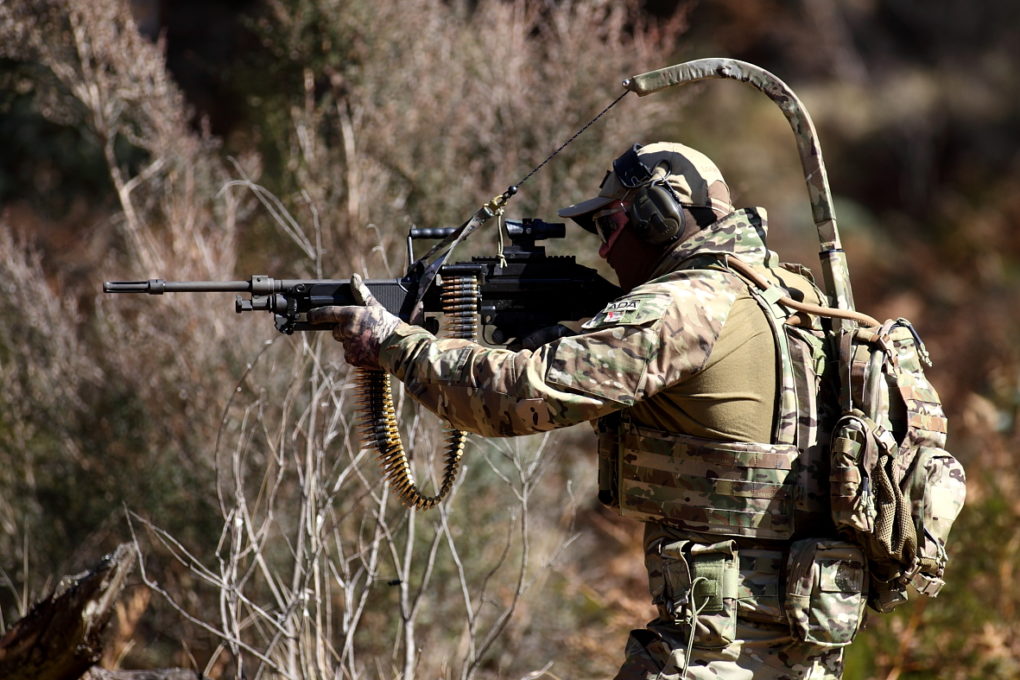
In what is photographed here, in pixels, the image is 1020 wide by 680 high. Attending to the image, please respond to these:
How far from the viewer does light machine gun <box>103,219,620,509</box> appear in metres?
3.43

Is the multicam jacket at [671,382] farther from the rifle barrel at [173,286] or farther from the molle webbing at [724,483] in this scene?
the rifle barrel at [173,286]

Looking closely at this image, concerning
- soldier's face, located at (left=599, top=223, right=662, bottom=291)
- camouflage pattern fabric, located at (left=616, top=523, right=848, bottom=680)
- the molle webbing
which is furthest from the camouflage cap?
camouflage pattern fabric, located at (left=616, top=523, right=848, bottom=680)

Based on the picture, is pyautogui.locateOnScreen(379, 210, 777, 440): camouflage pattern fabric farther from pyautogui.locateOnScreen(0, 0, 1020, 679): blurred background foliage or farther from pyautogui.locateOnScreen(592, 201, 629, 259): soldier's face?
pyautogui.locateOnScreen(0, 0, 1020, 679): blurred background foliage

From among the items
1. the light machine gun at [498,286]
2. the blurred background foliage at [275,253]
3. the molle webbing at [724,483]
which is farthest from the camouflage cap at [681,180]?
the blurred background foliage at [275,253]

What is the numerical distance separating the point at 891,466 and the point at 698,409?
0.55 m

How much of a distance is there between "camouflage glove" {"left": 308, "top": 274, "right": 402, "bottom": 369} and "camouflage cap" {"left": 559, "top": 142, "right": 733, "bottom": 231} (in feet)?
2.08

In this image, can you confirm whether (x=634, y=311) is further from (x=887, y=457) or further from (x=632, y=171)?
(x=887, y=457)

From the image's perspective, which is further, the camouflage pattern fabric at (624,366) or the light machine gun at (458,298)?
the light machine gun at (458,298)

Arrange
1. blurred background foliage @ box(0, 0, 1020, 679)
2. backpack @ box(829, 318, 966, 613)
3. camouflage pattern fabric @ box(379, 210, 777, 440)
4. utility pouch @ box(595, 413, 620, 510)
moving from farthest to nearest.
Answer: blurred background foliage @ box(0, 0, 1020, 679)
utility pouch @ box(595, 413, 620, 510)
backpack @ box(829, 318, 966, 613)
camouflage pattern fabric @ box(379, 210, 777, 440)

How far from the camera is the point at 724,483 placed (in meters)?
3.16

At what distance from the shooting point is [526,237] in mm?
3668

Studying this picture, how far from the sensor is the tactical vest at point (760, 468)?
10.4 ft

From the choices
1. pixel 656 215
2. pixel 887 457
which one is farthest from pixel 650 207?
pixel 887 457

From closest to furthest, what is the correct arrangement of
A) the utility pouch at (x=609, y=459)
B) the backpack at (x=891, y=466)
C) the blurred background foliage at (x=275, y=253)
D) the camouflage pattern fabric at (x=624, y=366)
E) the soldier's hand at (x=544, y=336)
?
1. the camouflage pattern fabric at (x=624, y=366)
2. the backpack at (x=891, y=466)
3. the utility pouch at (x=609, y=459)
4. the soldier's hand at (x=544, y=336)
5. the blurred background foliage at (x=275, y=253)
